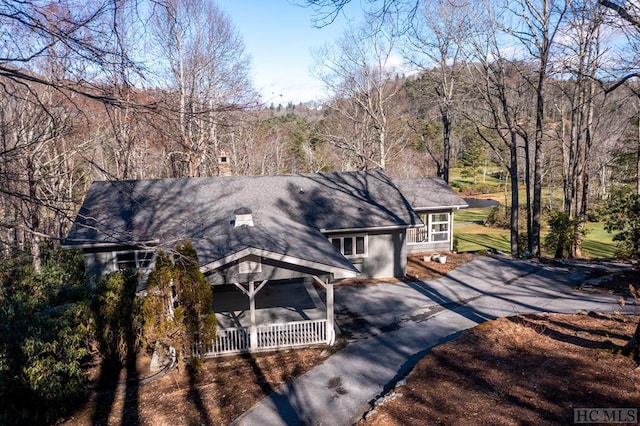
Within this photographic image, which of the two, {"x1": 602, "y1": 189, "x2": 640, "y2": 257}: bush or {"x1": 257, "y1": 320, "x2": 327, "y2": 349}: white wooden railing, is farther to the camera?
{"x1": 602, "y1": 189, "x2": 640, "y2": 257}: bush

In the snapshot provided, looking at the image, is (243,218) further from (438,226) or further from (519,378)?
(438,226)

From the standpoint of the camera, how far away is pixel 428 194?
22.1 m

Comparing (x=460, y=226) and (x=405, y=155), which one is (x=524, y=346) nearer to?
(x=460, y=226)

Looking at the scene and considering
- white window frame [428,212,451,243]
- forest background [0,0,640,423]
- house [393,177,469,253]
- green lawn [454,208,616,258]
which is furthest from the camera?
green lawn [454,208,616,258]

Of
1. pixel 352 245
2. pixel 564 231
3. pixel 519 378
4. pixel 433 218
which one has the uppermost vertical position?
pixel 433 218

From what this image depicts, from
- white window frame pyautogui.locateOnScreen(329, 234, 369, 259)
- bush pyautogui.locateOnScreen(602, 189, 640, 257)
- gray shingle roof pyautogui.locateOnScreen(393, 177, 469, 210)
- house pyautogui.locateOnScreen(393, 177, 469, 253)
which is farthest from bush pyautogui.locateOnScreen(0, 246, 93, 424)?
bush pyautogui.locateOnScreen(602, 189, 640, 257)

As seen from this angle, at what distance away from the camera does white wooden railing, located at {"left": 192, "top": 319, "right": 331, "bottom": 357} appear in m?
10.9

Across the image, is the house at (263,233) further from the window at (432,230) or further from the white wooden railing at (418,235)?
the white wooden railing at (418,235)

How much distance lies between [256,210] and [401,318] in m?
6.31

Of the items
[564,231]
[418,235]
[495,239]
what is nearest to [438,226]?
[418,235]

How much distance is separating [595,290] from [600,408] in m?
10.3

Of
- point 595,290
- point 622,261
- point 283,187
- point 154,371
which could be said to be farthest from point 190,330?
point 622,261

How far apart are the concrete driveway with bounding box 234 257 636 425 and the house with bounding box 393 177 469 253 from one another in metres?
2.44

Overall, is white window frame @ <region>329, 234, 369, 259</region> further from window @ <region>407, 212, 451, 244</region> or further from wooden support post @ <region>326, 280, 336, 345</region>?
wooden support post @ <region>326, 280, 336, 345</region>
